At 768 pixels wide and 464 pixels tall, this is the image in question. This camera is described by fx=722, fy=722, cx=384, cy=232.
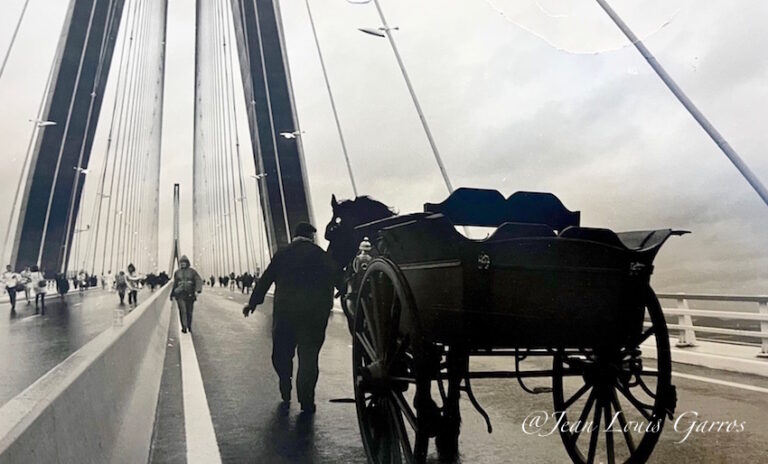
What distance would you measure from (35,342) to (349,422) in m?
9.97

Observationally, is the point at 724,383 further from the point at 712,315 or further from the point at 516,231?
the point at 516,231

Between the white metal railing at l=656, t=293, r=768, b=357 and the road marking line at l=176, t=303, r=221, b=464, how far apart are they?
4.96 meters

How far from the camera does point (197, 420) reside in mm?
5277

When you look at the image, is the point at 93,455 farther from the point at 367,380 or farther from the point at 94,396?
the point at 367,380

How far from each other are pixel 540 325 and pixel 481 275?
355 mm

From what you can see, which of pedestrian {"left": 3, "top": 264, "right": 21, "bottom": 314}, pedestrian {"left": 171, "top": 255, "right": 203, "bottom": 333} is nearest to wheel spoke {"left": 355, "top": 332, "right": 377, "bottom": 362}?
pedestrian {"left": 171, "top": 255, "right": 203, "bottom": 333}

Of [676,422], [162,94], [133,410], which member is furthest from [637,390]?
[162,94]

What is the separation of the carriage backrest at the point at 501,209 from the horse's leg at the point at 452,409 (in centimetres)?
74

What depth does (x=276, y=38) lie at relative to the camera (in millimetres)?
25828

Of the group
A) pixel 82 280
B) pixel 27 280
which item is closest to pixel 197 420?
pixel 27 280

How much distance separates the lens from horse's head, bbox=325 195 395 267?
16.1ft

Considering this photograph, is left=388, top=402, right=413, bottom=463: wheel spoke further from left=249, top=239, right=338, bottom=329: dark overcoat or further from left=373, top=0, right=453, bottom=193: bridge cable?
left=373, top=0, right=453, bottom=193: bridge cable

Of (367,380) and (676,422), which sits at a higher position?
(367,380)

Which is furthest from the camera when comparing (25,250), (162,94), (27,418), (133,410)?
(162,94)
